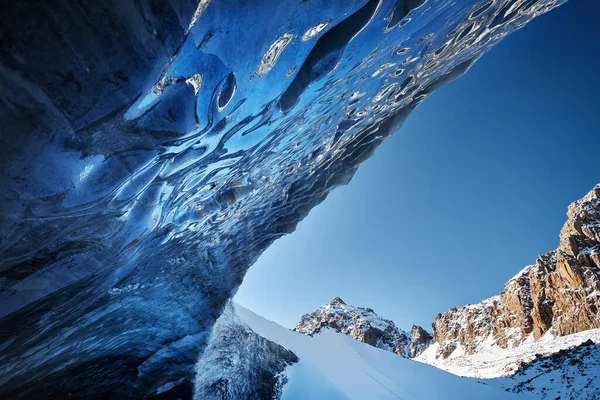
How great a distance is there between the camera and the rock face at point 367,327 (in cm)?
8000

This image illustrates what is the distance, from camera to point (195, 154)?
161 inches

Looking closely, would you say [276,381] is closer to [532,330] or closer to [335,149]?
[335,149]

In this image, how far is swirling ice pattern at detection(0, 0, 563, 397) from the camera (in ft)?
8.64

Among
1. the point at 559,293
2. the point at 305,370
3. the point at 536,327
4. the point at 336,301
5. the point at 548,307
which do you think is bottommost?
the point at 305,370

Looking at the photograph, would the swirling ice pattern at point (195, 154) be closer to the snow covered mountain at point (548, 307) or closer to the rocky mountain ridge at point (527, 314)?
the rocky mountain ridge at point (527, 314)

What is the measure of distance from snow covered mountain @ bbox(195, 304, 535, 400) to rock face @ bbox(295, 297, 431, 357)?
205 feet

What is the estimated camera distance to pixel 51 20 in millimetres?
1697

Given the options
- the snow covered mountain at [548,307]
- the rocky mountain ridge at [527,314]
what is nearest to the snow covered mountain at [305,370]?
the rocky mountain ridge at [527,314]

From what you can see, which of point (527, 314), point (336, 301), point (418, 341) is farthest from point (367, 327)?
point (527, 314)

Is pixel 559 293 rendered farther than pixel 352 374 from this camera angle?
Yes

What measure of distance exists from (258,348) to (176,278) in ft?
17.5

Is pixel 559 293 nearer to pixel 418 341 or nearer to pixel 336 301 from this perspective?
pixel 418 341

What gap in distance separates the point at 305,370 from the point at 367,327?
260 feet

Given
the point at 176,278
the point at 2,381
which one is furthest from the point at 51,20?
the point at 2,381
